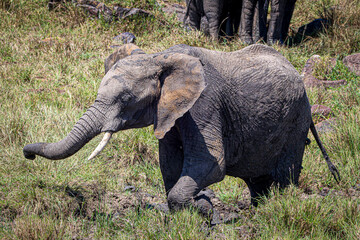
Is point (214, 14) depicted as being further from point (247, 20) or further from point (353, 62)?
point (353, 62)

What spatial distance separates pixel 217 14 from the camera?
30.1ft

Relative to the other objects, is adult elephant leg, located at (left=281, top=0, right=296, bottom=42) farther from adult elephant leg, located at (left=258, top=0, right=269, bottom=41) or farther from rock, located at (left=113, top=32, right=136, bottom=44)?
rock, located at (left=113, top=32, right=136, bottom=44)

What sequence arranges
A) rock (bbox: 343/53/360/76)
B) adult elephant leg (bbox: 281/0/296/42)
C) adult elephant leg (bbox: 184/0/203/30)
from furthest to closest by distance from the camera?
adult elephant leg (bbox: 184/0/203/30), adult elephant leg (bbox: 281/0/296/42), rock (bbox: 343/53/360/76)

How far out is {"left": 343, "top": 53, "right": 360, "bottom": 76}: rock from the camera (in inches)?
284

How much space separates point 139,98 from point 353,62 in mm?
5494

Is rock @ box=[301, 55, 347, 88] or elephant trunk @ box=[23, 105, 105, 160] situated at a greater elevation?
elephant trunk @ box=[23, 105, 105, 160]

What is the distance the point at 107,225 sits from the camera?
3.59 meters

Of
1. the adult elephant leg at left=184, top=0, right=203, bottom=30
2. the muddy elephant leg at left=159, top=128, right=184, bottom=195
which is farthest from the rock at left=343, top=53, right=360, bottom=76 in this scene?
the muddy elephant leg at left=159, top=128, right=184, bottom=195

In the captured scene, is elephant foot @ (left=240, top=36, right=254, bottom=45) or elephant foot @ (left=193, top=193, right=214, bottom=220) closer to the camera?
elephant foot @ (left=193, top=193, right=214, bottom=220)

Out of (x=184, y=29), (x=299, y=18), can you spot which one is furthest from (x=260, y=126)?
(x=299, y=18)

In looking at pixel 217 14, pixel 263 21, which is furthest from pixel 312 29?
pixel 217 14

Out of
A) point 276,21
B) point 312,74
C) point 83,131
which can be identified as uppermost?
point 83,131

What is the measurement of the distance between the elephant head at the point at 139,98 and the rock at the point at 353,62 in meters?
5.10

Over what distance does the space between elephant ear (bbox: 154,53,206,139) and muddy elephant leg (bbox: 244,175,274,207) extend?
1278 millimetres
